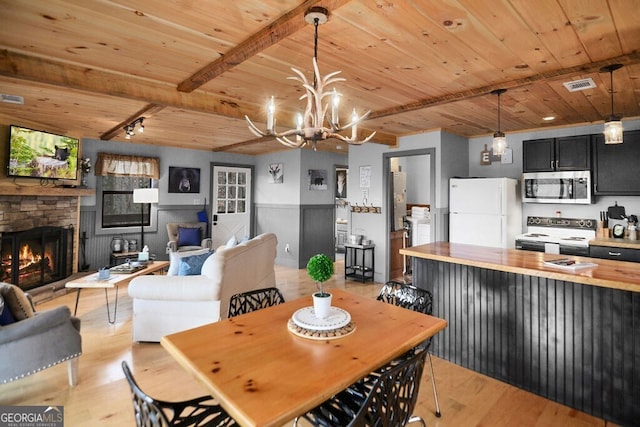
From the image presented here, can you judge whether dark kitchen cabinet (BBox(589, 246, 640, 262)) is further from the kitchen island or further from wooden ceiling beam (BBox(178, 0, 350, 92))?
wooden ceiling beam (BBox(178, 0, 350, 92))

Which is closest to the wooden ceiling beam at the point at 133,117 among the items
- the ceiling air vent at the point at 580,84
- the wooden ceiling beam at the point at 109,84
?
the wooden ceiling beam at the point at 109,84

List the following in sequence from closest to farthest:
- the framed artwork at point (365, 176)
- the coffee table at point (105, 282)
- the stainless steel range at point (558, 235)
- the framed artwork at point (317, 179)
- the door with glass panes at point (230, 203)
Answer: the coffee table at point (105, 282) → the stainless steel range at point (558, 235) → the framed artwork at point (365, 176) → the framed artwork at point (317, 179) → the door with glass panes at point (230, 203)

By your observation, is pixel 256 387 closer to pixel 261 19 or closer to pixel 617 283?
pixel 261 19

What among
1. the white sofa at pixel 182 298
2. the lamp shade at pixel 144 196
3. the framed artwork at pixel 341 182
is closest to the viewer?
the white sofa at pixel 182 298

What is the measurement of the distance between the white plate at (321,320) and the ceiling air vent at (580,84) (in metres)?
2.80

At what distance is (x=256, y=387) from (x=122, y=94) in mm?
2799

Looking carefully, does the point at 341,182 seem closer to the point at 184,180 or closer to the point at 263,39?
the point at 184,180

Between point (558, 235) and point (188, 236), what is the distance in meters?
6.01

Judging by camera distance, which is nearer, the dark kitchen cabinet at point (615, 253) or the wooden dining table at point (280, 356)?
the wooden dining table at point (280, 356)

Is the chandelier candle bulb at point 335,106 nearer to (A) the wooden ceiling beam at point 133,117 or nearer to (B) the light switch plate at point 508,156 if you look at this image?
(A) the wooden ceiling beam at point 133,117

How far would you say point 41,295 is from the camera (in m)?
4.33

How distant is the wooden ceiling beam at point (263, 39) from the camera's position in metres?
1.72

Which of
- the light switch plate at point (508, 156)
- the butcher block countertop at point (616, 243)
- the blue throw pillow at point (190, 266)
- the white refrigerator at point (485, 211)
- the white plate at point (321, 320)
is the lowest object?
the white plate at point (321, 320)

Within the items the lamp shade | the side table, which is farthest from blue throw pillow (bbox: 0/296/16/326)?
the side table
